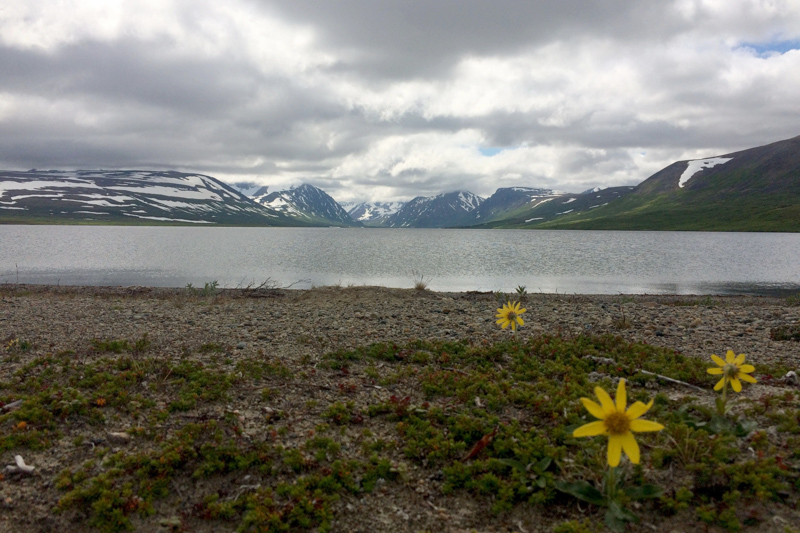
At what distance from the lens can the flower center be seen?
4.19 m

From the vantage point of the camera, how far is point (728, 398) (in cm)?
765

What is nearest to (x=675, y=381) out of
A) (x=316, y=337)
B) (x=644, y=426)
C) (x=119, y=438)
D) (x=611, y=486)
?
(x=611, y=486)

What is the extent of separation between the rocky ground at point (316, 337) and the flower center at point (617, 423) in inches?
58.9

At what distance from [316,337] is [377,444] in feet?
20.6

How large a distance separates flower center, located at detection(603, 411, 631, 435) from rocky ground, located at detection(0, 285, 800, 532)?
150 centimetres

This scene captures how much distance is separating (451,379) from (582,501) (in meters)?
3.79

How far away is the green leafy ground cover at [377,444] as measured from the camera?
5086 mm

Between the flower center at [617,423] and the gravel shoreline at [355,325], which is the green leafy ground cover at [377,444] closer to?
the flower center at [617,423]

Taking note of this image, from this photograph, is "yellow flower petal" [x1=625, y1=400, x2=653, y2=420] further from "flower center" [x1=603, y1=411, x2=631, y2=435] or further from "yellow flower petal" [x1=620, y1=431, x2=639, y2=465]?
"yellow flower petal" [x1=620, y1=431, x2=639, y2=465]

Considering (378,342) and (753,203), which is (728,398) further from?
(753,203)

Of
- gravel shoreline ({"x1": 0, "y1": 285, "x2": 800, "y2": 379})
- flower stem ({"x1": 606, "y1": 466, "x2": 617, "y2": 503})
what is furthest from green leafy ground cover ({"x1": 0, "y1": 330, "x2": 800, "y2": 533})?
gravel shoreline ({"x1": 0, "y1": 285, "x2": 800, "y2": 379})

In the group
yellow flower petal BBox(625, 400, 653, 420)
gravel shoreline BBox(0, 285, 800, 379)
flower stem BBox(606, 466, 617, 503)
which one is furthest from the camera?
gravel shoreline BBox(0, 285, 800, 379)

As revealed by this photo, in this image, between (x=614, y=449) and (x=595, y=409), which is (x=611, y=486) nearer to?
(x=614, y=449)

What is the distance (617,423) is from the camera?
4.23 m
